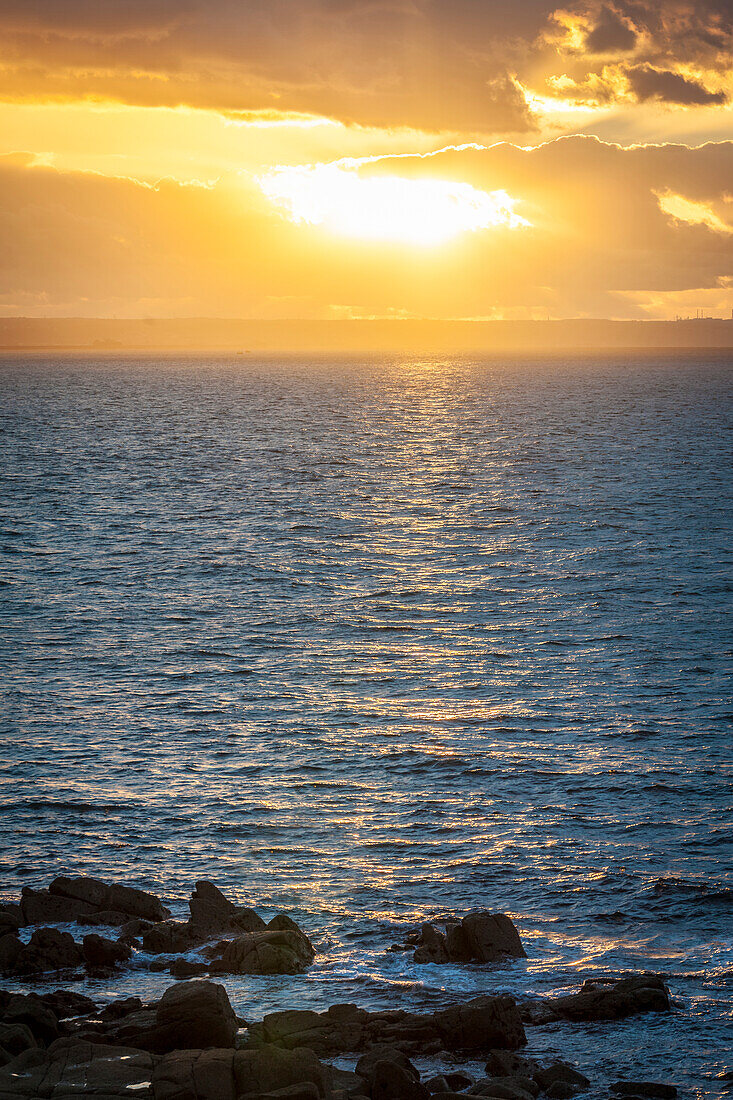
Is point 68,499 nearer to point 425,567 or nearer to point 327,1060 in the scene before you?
point 425,567

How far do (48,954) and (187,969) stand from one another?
2.75 m

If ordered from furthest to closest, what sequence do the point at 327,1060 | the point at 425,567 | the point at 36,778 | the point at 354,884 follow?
the point at 425,567 < the point at 36,778 < the point at 354,884 < the point at 327,1060

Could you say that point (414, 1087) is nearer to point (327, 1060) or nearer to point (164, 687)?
point (327, 1060)

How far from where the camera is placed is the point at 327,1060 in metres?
18.5

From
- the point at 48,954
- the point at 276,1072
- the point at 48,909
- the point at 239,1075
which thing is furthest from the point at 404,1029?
the point at 48,909

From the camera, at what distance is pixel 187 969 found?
72.4ft

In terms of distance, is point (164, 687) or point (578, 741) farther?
point (164, 687)

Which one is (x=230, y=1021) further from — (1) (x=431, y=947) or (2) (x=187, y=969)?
(1) (x=431, y=947)

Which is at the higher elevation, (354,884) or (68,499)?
(68,499)

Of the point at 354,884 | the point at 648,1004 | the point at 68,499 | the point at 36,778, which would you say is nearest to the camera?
the point at 648,1004

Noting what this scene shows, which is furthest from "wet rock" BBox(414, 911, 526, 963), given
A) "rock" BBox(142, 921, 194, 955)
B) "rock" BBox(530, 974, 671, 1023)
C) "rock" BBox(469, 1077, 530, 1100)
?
"rock" BBox(469, 1077, 530, 1100)

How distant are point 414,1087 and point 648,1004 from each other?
5.90 meters

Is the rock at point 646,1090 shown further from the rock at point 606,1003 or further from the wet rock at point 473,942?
the wet rock at point 473,942

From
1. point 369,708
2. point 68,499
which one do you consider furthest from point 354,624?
point 68,499
